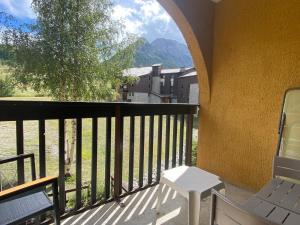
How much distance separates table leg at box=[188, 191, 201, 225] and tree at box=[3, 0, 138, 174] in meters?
5.12

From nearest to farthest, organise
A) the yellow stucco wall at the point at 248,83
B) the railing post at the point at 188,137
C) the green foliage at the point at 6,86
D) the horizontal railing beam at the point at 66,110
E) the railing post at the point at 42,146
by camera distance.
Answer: the horizontal railing beam at the point at 66,110 < the railing post at the point at 42,146 < the yellow stucco wall at the point at 248,83 < the railing post at the point at 188,137 < the green foliage at the point at 6,86

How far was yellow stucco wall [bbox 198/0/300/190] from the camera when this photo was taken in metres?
2.38

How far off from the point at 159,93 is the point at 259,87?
21.5 m

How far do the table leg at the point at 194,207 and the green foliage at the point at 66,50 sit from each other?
5.74 m

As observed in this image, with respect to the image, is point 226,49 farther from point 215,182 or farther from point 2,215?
point 2,215

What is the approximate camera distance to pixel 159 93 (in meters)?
24.0

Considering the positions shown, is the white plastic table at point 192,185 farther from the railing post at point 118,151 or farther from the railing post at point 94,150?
the railing post at point 94,150

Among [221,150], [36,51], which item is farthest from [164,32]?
[221,150]

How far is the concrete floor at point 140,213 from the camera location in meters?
1.97

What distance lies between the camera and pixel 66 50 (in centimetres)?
658

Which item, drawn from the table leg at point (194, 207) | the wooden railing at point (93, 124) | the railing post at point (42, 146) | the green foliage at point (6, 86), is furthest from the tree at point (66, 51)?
the table leg at point (194, 207)

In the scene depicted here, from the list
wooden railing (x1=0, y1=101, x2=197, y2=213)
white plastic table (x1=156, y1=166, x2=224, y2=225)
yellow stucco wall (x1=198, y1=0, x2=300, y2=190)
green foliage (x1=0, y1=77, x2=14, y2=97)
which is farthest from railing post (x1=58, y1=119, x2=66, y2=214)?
green foliage (x1=0, y1=77, x2=14, y2=97)

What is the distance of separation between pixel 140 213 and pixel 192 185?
2.20ft

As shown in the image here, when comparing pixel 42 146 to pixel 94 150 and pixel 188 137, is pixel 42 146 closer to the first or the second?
pixel 94 150
